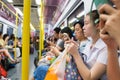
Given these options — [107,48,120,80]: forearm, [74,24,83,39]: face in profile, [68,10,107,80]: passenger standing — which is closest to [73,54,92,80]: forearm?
[68,10,107,80]: passenger standing

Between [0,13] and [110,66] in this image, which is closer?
[110,66]

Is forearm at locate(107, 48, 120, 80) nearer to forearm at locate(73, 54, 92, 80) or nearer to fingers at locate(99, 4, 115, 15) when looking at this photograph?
fingers at locate(99, 4, 115, 15)

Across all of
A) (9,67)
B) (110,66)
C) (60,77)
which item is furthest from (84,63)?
(9,67)

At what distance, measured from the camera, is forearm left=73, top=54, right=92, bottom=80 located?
1.55 meters

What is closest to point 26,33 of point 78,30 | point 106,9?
point 106,9

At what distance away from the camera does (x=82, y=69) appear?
1.58 metres

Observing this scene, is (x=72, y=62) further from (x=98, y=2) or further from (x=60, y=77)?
(x=98, y=2)

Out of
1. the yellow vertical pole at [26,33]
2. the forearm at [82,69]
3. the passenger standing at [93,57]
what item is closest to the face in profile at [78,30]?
the passenger standing at [93,57]

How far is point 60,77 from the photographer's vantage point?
1712 mm

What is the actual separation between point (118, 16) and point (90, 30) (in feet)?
4.07

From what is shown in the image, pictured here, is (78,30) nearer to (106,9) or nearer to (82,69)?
(82,69)

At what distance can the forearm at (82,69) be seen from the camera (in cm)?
155

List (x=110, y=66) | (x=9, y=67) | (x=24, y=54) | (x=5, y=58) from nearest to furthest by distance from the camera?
(x=110, y=66)
(x=24, y=54)
(x=5, y=58)
(x=9, y=67)

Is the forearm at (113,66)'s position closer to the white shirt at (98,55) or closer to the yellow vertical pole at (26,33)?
the white shirt at (98,55)
